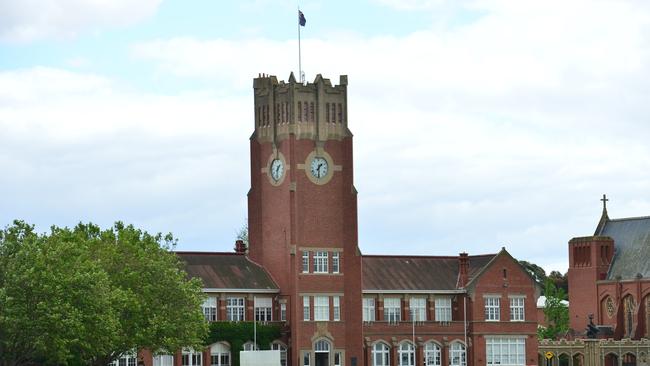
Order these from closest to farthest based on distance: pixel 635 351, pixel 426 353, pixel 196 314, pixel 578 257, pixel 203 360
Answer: pixel 196 314
pixel 203 360
pixel 426 353
pixel 635 351
pixel 578 257

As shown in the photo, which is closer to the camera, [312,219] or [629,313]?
[312,219]

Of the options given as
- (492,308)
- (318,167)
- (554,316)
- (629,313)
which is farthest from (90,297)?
(554,316)

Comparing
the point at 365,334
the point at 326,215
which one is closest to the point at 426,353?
the point at 365,334

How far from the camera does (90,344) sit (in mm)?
89688

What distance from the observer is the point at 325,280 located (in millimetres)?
116125

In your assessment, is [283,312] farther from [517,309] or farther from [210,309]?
[517,309]

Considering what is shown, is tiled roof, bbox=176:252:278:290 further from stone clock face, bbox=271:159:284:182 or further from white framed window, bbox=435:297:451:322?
white framed window, bbox=435:297:451:322

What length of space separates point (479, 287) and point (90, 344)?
42912mm

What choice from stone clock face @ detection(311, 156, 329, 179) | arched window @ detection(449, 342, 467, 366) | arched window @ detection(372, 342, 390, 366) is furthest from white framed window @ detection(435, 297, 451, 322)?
stone clock face @ detection(311, 156, 329, 179)

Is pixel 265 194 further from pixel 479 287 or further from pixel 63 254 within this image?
pixel 63 254

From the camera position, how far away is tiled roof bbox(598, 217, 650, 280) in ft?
502

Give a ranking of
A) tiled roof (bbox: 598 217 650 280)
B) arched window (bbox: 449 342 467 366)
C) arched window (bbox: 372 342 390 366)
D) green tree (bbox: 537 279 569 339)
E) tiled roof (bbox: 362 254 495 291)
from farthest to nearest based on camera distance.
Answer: green tree (bbox: 537 279 569 339), tiled roof (bbox: 598 217 650 280), arched window (bbox: 449 342 467 366), tiled roof (bbox: 362 254 495 291), arched window (bbox: 372 342 390 366)

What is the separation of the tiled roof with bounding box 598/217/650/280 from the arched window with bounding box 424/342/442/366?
3676cm

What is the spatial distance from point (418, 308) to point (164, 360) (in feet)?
76.5
